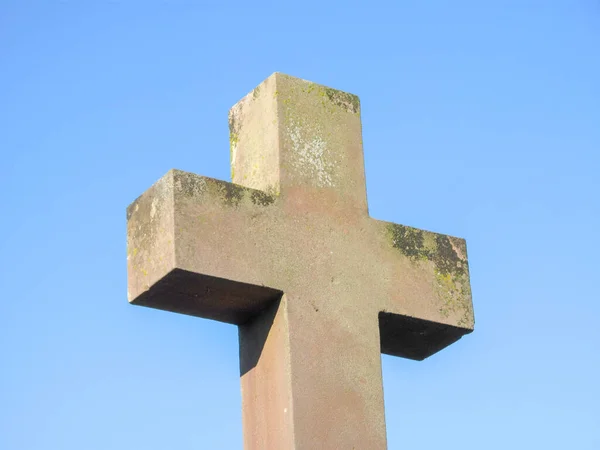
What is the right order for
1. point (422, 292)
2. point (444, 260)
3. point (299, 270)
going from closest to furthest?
point (299, 270), point (422, 292), point (444, 260)

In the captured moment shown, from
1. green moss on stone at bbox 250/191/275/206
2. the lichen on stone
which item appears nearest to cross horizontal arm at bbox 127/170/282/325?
green moss on stone at bbox 250/191/275/206

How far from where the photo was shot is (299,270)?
6.02 metres

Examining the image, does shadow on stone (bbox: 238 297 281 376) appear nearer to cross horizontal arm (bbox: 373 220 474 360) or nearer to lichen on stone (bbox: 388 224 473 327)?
cross horizontal arm (bbox: 373 220 474 360)

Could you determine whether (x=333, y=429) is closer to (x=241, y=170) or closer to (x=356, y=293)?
(x=356, y=293)

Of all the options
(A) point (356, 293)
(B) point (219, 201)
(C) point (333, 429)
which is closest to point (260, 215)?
(B) point (219, 201)

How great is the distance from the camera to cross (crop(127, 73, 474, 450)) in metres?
5.79

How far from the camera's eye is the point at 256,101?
6609 mm

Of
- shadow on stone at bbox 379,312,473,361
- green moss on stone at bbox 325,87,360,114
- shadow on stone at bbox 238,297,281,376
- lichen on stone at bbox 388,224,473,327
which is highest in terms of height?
green moss on stone at bbox 325,87,360,114

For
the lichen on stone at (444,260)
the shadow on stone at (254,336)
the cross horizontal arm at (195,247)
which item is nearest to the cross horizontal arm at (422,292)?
the lichen on stone at (444,260)

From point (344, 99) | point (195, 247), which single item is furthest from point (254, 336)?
point (344, 99)

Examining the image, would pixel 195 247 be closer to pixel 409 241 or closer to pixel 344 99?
pixel 409 241

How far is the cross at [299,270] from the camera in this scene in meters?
5.79

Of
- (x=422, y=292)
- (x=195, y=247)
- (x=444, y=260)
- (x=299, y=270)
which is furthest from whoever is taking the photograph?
(x=444, y=260)

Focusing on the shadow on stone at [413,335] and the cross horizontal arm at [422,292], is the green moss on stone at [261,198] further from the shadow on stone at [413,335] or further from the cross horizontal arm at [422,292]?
the shadow on stone at [413,335]
